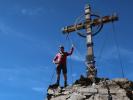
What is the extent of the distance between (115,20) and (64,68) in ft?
16.4

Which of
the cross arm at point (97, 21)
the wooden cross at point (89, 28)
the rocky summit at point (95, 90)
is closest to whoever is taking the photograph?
the rocky summit at point (95, 90)

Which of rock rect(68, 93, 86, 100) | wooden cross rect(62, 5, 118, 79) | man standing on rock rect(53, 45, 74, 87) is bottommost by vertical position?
rock rect(68, 93, 86, 100)

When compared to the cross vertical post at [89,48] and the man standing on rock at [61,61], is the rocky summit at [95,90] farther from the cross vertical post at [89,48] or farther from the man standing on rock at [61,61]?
the cross vertical post at [89,48]

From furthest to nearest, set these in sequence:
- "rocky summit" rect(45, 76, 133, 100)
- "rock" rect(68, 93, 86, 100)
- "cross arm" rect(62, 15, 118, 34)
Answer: "cross arm" rect(62, 15, 118, 34), "rock" rect(68, 93, 86, 100), "rocky summit" rect(45, 76, 133, 100)

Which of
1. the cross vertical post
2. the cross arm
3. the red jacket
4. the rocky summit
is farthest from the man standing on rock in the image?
the cross arm

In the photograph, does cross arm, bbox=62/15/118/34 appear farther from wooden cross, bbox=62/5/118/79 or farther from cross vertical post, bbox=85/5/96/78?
cross vertical post, bbox=85/5/96/78

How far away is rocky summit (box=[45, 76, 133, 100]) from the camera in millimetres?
14969

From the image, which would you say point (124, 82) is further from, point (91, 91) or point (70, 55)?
point (70, 55)

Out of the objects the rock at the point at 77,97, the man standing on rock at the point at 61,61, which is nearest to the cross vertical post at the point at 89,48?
the man standing on rock at the point at 61,61

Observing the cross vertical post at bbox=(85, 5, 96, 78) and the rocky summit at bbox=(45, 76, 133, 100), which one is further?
the cross vertical post at bbox=(85, 5, 96, 78)

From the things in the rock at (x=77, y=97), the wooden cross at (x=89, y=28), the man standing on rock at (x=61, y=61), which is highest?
the wooden cross at (x=89, y=28)

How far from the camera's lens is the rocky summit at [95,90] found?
49.1 feet

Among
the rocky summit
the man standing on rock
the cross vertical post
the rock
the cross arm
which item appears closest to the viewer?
the rocky summit

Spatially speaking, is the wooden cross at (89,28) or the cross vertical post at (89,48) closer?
the cross vertical post at (89,48)
